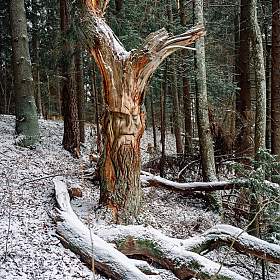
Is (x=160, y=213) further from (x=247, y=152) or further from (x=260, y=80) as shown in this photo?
(x=260, y=80)

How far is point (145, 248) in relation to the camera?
12.4ft

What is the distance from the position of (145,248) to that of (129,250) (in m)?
0.28

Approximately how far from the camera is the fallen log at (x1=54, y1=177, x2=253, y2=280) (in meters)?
3.10

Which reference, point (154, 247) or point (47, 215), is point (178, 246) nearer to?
point (154, 247)

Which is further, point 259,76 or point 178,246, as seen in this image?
point 259,76

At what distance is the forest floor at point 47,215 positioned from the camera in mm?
3018

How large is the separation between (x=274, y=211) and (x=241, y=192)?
120 cm

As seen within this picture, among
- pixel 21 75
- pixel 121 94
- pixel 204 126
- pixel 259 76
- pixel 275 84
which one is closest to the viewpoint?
pixel 121 94

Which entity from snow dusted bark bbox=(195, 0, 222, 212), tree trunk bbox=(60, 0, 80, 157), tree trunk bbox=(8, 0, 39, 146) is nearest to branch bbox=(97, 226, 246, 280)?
snow dusted bark bbox=(195, 0, 222, 212)

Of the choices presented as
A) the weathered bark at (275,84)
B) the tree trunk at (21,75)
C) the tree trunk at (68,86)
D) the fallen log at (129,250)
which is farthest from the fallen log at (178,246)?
the tree trunk at (68,86)

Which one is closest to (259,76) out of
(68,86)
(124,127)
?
(124,127)

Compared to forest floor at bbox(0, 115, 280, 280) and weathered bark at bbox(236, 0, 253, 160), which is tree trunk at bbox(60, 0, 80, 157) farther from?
weathered bark at bbox(236, 0, 253, 160)

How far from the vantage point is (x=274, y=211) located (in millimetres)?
4180

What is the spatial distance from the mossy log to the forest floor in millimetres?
192
